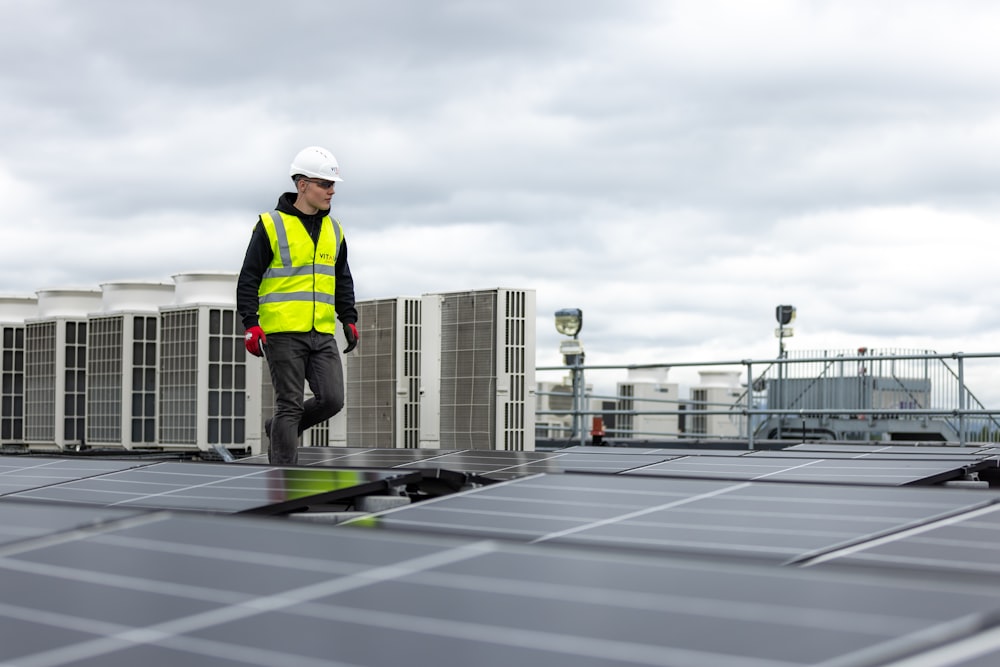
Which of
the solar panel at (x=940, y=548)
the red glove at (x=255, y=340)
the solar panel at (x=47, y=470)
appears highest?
the red glove at (x=255, y=340)

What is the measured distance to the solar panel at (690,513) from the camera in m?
2.71

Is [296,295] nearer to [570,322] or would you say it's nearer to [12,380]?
[570,322]

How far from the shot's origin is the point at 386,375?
14.6 metres

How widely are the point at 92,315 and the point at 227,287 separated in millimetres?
3161

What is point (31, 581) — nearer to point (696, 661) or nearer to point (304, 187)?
point (696, 661)

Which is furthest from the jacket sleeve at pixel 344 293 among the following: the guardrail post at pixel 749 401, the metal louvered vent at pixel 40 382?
the metal louvered vent at pixel 40 382

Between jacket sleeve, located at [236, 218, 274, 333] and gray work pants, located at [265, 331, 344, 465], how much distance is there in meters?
0.20

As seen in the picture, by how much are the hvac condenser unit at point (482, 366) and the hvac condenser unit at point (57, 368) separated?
24.0 ft

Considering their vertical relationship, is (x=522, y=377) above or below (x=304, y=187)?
below

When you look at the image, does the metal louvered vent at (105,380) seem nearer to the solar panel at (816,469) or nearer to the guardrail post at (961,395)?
the guardrail post at (961,395)

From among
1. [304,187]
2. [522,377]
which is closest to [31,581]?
[304,187]

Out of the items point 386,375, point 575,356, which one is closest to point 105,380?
point 386,375

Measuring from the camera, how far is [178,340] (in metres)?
16.6

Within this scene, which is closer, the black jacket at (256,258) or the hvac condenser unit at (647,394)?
the black jacket at (256,258)
